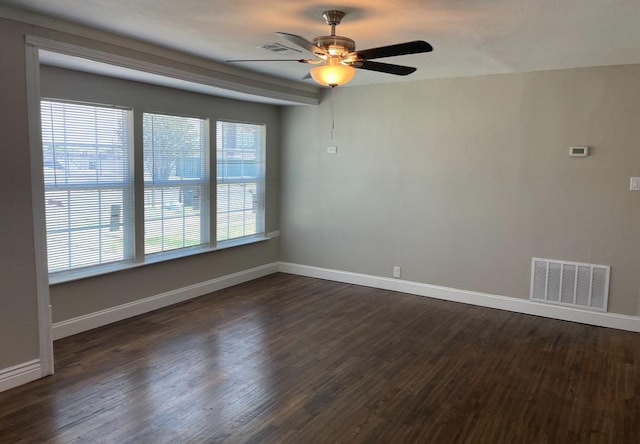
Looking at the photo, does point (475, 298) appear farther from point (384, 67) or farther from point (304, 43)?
point (304, 43)

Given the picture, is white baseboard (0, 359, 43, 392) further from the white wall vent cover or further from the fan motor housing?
the white wall vent cover

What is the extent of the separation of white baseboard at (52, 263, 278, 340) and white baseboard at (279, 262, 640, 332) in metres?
0.79

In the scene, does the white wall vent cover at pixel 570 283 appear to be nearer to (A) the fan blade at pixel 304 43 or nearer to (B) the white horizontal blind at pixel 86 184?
(A) the fan blade at pixel 304 43

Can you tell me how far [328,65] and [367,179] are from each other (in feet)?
9.64

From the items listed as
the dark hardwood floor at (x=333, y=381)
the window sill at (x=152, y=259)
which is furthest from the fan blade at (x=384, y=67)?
the window sill at (x=152, y=259)

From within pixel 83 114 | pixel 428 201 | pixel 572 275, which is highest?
pixel 83 114

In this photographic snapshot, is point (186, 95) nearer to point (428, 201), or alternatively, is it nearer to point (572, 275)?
point (428, 201)

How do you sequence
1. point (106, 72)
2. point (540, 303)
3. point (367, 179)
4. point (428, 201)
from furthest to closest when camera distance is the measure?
point (367, 179)
point (428, 201)
point (540, 303)
point (106, 72)

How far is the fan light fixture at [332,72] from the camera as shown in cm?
305

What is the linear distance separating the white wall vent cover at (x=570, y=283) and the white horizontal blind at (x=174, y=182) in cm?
367

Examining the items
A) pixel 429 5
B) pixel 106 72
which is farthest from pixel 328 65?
pixel 106 72

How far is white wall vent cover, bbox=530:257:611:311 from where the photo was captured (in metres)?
4.66

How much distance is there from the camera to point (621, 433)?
2.83 m

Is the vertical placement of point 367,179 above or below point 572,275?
above
